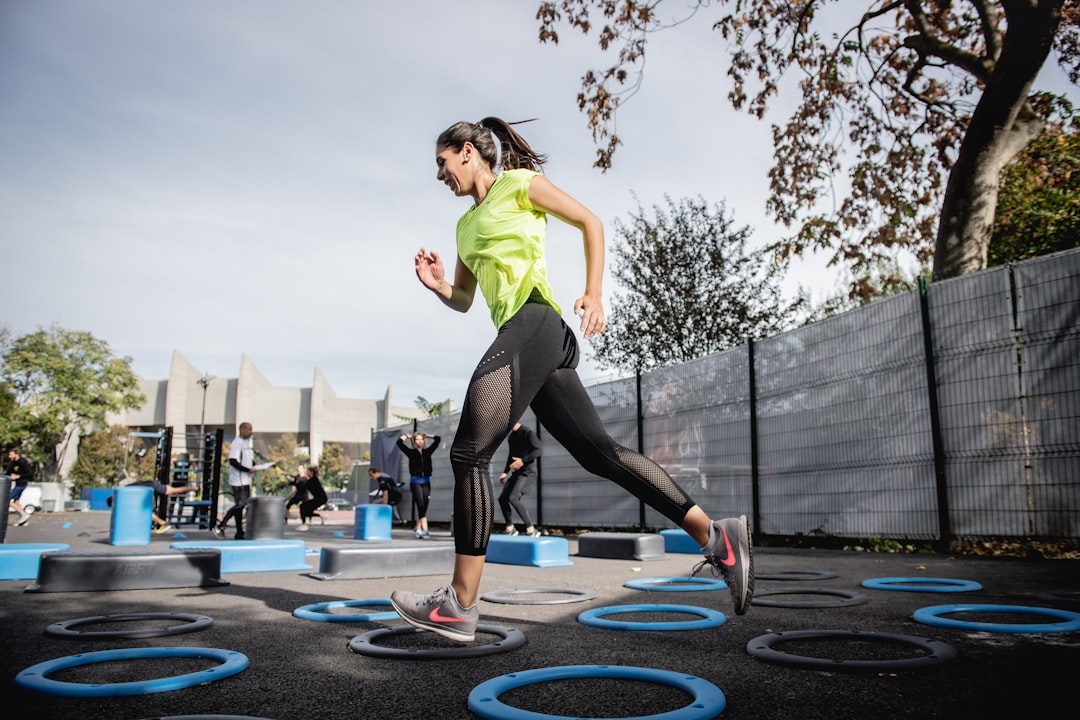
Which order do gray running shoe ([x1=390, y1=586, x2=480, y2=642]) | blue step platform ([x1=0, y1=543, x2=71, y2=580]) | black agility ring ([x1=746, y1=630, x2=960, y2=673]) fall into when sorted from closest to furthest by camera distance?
black agility ring ([x1=746, y1=630, x2=960, y2=673])
gray running shoe ([x1=390, y1=586, x2=480, y2=642])
blue step platform ([x1=0, y1=543, x2=71, y2=580])

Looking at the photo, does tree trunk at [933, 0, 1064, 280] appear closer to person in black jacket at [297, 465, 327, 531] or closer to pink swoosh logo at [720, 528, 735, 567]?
pink swoosh logo at [720, 528, 735, 567]

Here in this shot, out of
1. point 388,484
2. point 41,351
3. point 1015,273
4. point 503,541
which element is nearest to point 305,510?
point 388,484

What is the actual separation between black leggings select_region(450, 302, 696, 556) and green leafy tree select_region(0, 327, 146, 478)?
4205 cm

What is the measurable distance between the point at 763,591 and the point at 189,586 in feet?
12.1

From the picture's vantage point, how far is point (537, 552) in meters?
6.52

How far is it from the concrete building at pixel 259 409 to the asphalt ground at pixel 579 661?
6227cm

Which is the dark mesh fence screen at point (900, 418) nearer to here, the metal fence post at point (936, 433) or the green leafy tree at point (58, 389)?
the metal fence post at point (936, 433)

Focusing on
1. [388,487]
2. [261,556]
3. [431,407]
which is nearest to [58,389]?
[431,407]

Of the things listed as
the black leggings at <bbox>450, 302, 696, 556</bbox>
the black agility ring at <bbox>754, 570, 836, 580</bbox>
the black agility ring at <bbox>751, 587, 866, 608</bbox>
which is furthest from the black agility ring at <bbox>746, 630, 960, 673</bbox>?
the black agility ring at <bbox>754, 570, 836, 580</bbox>

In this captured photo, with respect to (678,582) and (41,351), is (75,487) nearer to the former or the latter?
(41,351)

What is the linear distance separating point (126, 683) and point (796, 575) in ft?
14.6

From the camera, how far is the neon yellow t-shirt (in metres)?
2.84

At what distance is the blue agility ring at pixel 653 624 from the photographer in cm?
304

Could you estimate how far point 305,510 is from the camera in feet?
50.9
